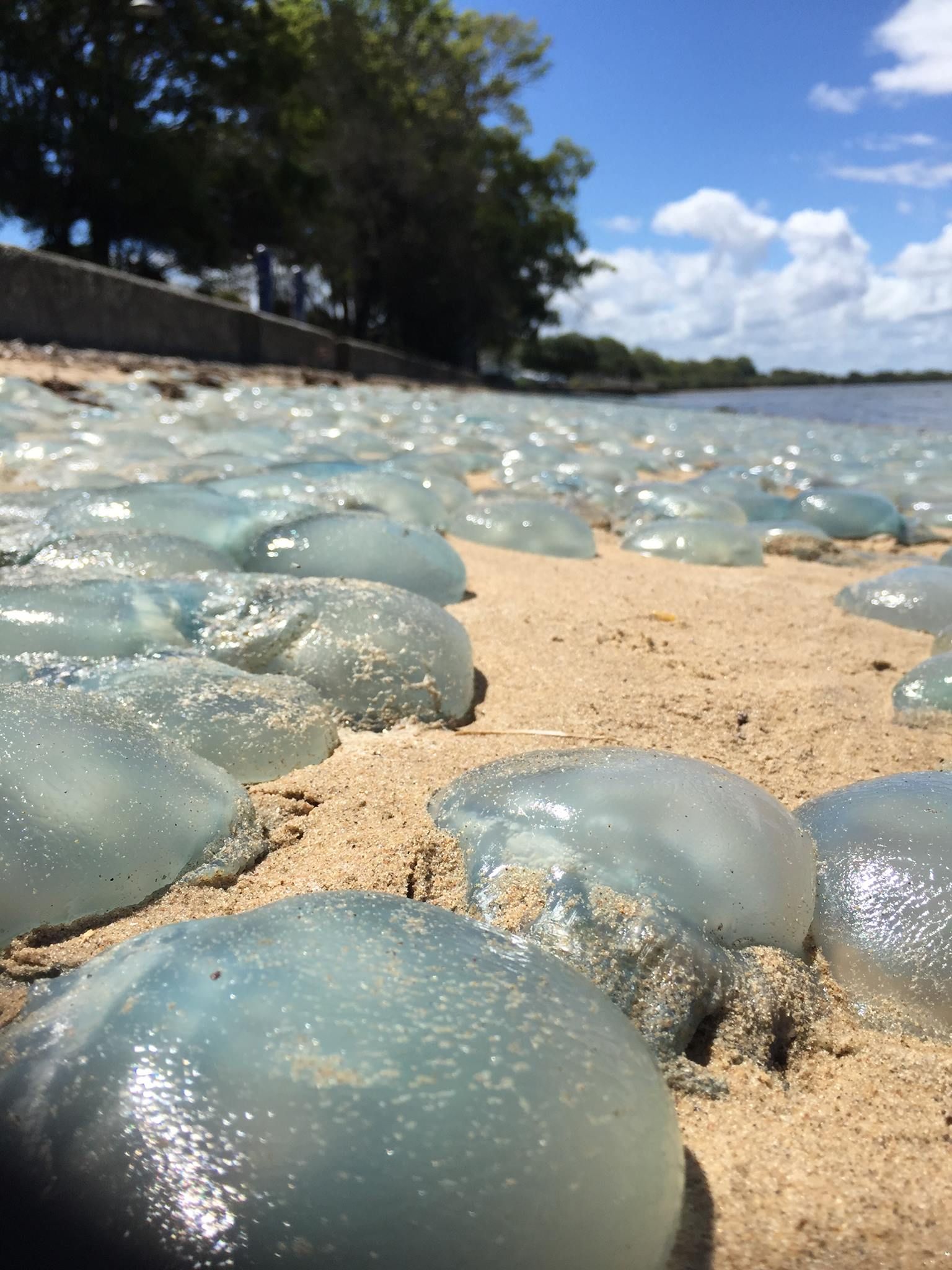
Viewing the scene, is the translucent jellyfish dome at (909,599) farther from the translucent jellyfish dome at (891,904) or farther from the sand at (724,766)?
the translucent jellyfish dome at (891,904)

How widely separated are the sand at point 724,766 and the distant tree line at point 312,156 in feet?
42.1

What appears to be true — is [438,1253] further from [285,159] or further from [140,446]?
[285,159]

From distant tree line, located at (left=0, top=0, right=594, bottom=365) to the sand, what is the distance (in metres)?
12.8

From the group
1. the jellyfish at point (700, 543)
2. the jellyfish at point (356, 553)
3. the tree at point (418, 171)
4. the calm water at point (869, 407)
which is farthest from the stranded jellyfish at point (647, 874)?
the tree at point (418, 171)

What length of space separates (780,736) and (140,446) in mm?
2566

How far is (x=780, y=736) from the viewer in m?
1.42

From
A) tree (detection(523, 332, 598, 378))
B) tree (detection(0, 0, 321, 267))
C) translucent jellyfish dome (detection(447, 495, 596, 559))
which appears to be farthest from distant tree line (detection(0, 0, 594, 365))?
tree (detection(523, 332, 598, 378))

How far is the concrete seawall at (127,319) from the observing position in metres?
5.74

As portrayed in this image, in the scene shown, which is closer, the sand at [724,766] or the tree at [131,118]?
the sand at [724,766]

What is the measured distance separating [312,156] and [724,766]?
831 inches

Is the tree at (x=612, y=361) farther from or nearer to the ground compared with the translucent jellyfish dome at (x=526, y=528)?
farther from the ground

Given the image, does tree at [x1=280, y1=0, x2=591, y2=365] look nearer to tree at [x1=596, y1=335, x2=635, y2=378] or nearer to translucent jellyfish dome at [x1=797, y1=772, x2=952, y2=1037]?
translucent jellyfish dome at [x1=797, y1=772, x2=952, y2=1037]

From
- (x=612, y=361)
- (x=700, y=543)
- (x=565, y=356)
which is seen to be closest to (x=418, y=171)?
(x=700, y=543)

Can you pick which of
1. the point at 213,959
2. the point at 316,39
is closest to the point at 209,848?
the point at 213,959
